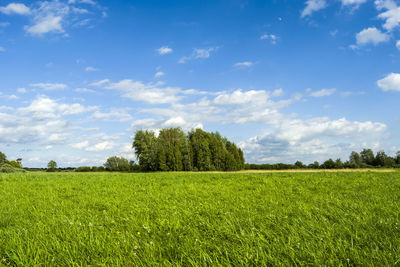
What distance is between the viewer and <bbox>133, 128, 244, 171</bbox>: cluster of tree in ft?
246

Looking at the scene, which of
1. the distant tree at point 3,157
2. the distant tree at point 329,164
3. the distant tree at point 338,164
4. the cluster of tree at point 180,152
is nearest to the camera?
the distant tree at point 338,164

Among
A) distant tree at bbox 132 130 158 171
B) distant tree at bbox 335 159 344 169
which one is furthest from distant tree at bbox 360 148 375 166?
distant tree at bbox 132 130 158 171

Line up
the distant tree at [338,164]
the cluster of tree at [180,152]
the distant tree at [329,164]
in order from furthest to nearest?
the distant tree at [329,164], the cluster of tree at [180,152], the distant tree at [338,164]

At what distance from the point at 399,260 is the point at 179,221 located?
345 cm

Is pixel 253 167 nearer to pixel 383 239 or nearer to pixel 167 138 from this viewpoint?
pixel 167 138

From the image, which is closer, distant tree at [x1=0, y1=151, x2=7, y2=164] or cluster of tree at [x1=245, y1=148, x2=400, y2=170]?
cluster of tree at [x1=245, y1=148, x2=400, y2=170]

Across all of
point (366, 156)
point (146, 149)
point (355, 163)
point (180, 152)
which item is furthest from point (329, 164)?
point (146, 149)

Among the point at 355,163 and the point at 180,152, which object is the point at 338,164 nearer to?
the point at 355,163

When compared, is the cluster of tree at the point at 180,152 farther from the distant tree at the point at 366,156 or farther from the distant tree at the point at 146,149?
the distant tree at the point at 366,156

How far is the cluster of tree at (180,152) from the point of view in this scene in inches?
2948

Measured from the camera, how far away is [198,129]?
8719cm

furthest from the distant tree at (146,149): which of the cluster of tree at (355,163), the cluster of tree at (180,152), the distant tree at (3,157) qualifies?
the distant tree at (3,157)

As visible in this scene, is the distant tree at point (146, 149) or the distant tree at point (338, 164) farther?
the distant tree at point (146, 149)

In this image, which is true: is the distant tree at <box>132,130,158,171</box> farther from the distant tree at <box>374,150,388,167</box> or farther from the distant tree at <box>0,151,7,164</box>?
the distant tree at <box>374,150,388,167</box>
